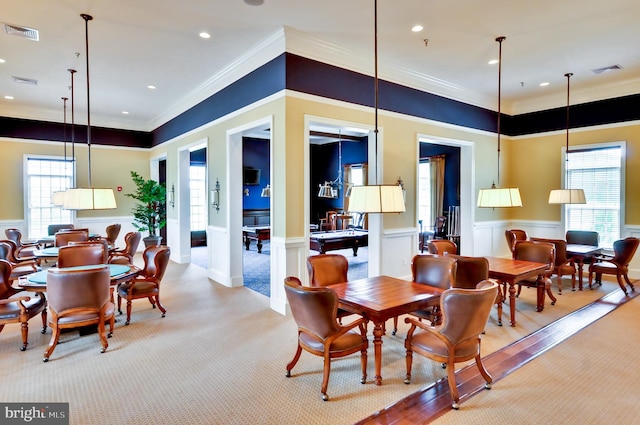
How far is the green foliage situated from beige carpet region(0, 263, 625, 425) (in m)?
4.54

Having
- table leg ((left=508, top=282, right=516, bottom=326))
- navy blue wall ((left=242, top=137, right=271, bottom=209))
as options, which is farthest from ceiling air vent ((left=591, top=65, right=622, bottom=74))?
navy blue wall ((left=242, top=137, right=271, bottom=209))

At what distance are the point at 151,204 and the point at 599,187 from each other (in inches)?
396

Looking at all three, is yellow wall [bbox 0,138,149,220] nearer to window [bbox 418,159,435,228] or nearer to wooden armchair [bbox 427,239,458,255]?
window [bbox 418,159,435,228]

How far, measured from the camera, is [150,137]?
1009cm

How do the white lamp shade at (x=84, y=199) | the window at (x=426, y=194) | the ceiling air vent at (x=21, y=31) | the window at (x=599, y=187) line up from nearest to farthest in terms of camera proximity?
the white lamp shade at (x=84, y=199), the ceiling air vent at (x=21, y=31), the window at (x=599, y=187), the window at (x=426, y=194)

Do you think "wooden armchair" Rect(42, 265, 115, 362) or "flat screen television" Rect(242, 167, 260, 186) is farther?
"flat screen television" Rect(242, 167, 260, 186)

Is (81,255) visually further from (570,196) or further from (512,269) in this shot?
(570,196)

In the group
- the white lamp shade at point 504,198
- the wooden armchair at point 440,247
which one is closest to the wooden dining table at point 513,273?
the wooden armchair at point 440,247

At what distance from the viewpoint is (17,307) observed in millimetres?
3734

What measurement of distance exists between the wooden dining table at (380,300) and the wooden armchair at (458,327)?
0.20 metres

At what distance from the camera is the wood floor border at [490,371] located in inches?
102

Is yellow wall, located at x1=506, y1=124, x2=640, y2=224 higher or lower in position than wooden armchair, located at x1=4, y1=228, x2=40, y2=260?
higher

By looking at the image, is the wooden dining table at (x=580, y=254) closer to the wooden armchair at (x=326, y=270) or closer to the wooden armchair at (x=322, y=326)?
the wooden armchair at (x=326, y=270)

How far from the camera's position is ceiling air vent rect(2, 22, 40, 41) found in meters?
4.38
